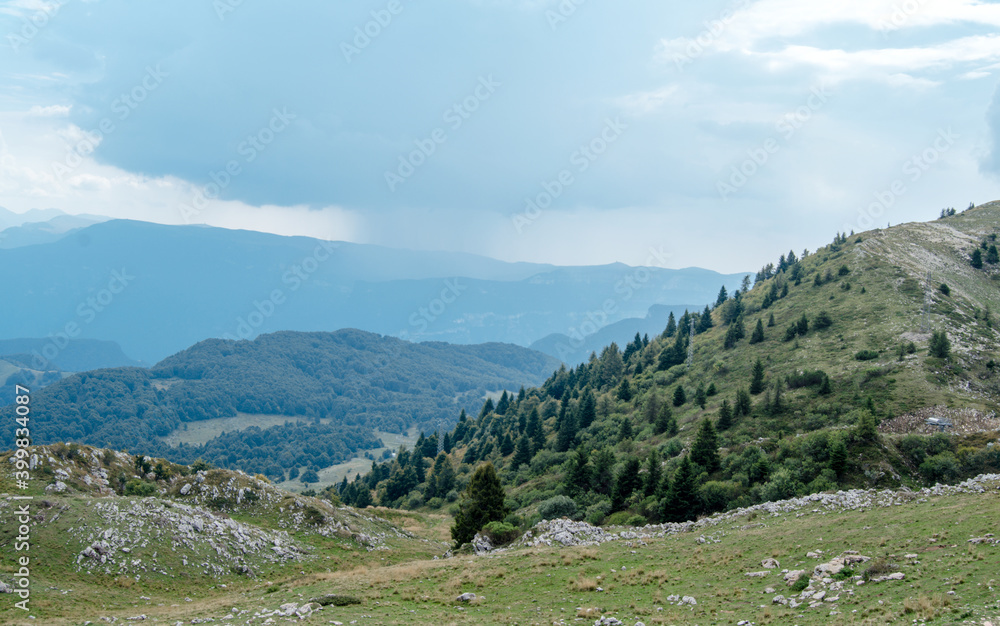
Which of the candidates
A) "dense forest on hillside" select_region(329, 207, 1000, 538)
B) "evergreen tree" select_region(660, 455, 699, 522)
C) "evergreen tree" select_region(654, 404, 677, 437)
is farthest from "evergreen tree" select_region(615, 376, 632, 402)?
"evergreen tree" select_region(660, 455, 699, 522)

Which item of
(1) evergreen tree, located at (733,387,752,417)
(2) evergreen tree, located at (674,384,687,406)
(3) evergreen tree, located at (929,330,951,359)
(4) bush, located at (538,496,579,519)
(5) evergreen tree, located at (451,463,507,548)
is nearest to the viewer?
(5) evergreen tree, located at (451,463,507,548)

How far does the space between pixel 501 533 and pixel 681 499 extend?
1504 centimetres

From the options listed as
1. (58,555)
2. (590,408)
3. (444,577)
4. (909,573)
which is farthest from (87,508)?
(590,408)

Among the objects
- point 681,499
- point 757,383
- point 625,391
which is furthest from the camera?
point 625,391

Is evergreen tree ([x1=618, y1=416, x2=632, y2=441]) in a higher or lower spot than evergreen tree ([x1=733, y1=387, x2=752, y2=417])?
lower

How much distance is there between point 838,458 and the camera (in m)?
43.9

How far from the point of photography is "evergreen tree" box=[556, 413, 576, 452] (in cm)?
9456

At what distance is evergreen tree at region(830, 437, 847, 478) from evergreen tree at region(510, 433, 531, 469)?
197 ft

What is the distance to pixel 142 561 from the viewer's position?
32.0 metres

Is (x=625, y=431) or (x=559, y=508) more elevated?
(x=625, y=431)

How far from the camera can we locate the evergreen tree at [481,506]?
47219 millimetres

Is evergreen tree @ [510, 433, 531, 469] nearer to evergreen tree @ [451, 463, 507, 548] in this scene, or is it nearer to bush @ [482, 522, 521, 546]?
evergreen tree @ [451, 463, 507, 548]

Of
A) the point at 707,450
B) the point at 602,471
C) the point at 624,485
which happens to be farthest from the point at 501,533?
the point at 602,471

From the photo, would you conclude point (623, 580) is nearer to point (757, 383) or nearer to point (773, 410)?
point (773, 410)
